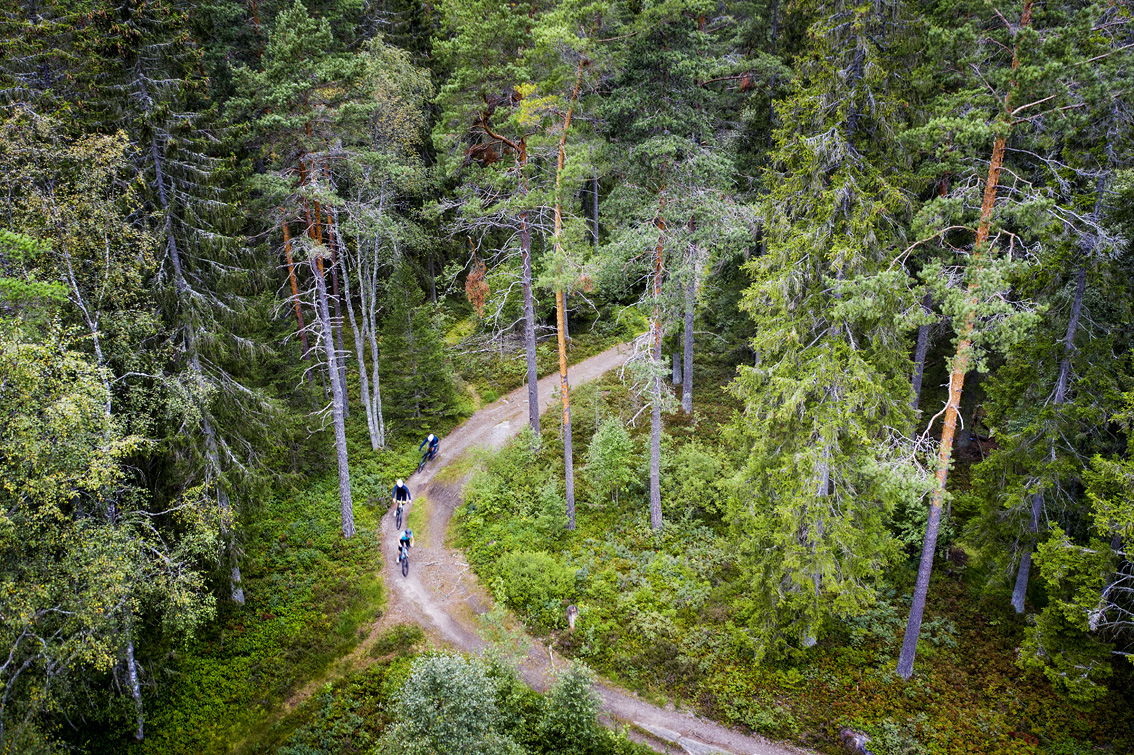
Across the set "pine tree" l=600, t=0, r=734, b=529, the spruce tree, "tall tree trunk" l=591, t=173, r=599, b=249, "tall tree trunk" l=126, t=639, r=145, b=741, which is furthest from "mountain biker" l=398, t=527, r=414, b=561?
"tall tree trunk" l=591, t=173, r=599, b=249

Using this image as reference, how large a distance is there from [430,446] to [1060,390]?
2077 centimetres

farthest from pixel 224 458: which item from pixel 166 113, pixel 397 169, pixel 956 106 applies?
pixel 956 106

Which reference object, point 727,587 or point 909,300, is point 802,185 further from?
point 727,587

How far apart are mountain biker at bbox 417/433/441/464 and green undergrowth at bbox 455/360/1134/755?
10.3ft

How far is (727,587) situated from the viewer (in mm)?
17016

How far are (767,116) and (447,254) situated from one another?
18.7m

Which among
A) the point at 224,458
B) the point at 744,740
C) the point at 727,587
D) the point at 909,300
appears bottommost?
the point at 744,740

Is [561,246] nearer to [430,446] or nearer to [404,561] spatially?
[430,446]

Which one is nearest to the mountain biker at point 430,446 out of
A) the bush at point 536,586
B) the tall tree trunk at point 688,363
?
the bush at point 536,586

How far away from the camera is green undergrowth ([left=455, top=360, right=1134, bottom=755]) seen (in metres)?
13.3

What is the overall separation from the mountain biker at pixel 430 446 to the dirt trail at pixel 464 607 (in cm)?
37

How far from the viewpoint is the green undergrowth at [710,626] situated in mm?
13297

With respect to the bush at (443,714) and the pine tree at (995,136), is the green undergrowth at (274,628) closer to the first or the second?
the bush at (443,714)

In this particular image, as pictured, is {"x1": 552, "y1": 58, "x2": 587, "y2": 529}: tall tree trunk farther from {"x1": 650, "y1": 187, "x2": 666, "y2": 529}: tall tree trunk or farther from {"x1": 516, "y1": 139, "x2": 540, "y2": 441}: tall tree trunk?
{"x1": 650, "y1": 187, "x2": 666, "y2": 529}: tall tree trunk
